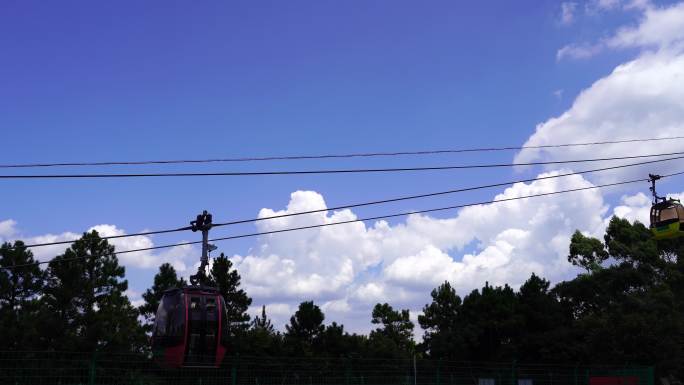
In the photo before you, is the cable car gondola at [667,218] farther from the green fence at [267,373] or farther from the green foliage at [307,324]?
the green foliage at [307,324]

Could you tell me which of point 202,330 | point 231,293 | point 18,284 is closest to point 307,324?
point 231,293

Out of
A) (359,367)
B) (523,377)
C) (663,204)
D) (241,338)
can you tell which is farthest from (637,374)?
(241,338)

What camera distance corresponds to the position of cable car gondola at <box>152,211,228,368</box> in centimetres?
1909

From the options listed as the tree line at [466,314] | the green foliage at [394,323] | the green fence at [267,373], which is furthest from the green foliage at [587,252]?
the green fence at [267,373]

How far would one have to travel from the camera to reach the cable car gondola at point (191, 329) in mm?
19109

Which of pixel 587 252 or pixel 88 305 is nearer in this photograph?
pixel 88 305

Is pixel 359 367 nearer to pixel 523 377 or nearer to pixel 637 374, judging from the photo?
pixel 523 377

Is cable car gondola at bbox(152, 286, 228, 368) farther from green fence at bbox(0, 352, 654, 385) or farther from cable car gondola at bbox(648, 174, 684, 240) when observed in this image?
cable car gondola at bbox(648, 174, 684, 240)

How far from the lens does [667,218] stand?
2019 cm

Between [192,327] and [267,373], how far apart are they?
2518mm

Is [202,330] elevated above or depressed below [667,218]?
below

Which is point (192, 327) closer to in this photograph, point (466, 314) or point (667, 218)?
point (667, 218)

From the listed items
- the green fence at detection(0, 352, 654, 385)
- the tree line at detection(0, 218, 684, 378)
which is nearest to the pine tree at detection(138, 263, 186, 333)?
the tree line at detection(0, 218, 684, 378)

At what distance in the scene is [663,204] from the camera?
2041 cm
